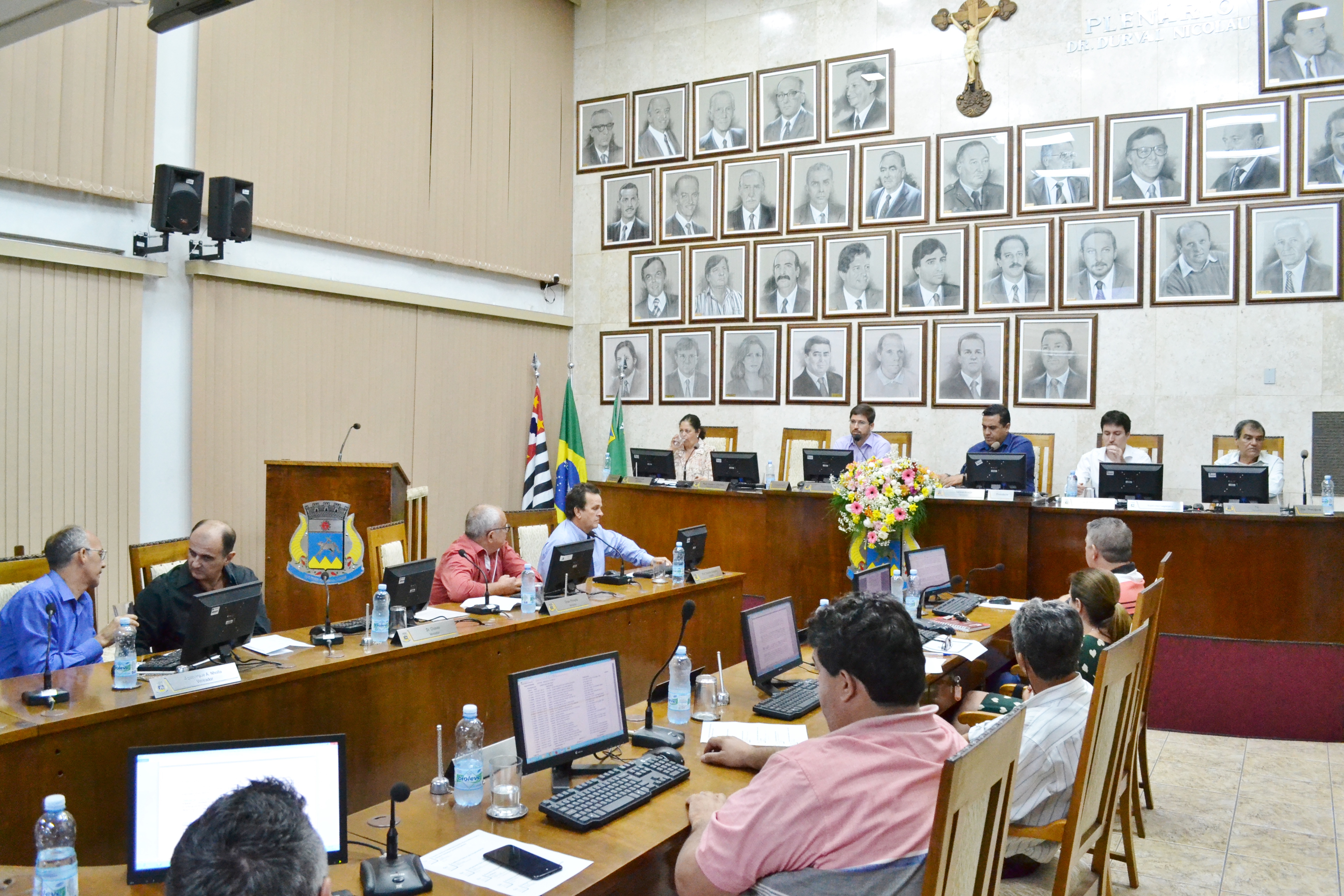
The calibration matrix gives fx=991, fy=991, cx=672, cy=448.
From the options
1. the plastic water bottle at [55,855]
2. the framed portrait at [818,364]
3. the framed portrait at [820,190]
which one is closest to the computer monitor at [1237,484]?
the framed portrait at [818,364]

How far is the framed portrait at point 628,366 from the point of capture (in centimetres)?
979

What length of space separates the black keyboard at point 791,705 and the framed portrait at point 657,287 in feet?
21.8

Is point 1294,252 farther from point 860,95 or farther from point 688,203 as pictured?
point 688,203

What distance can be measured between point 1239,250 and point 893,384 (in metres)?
2.77

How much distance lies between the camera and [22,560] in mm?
4125

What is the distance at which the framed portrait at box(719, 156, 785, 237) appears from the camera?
916 cm

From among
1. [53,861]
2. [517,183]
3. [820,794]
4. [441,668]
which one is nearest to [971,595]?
[441,668]

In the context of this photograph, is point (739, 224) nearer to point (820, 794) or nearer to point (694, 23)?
point (694, 23)

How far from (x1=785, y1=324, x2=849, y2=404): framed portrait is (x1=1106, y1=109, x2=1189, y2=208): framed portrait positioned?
2439 millimetres

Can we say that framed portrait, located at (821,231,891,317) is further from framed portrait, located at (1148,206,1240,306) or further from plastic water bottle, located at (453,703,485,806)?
plastic water bottle, located at (453,703,485,806)

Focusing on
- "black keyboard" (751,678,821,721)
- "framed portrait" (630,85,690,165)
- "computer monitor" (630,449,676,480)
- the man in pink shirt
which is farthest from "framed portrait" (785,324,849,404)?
the man in pink shirt

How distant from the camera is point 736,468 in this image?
7246 millimetres

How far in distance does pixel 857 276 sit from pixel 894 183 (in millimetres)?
846

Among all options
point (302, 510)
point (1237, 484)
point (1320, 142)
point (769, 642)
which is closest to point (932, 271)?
point (1320, 142)
